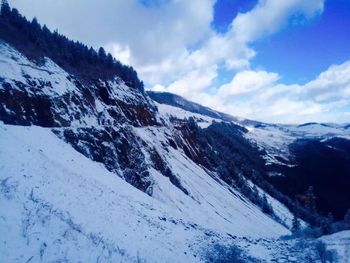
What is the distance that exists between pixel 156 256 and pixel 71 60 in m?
75.2

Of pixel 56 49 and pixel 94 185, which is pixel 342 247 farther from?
pixel 56 49

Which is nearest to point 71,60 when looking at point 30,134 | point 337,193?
point 30,134

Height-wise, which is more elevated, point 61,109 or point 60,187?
point 61,109

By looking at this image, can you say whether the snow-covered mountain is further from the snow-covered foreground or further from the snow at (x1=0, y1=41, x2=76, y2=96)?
the snow at (x1=0, y1=41, x2=76, y2=96)

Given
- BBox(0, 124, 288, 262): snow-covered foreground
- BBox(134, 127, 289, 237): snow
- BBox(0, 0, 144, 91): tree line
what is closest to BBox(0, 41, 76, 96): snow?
BBox(0, 0, 144, 91): tree line

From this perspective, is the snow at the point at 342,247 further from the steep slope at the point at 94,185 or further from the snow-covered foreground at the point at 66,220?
the snow-covered foreground at the point at 66,220

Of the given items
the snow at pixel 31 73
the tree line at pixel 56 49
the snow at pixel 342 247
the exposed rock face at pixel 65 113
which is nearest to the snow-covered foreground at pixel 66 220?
the exposed rock face at pixel 65 113

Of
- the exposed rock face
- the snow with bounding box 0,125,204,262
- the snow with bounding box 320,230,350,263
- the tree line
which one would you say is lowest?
the snow with bounding box 0,125,204,262

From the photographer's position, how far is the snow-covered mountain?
1358 cm

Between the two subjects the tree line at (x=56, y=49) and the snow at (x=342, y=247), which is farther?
the tree line at (x=56, y=49)

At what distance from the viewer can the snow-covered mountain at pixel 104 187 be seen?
44.5 ft

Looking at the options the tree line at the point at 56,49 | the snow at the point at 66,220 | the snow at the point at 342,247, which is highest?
the tree line at the point at 56,49

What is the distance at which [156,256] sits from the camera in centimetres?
1708

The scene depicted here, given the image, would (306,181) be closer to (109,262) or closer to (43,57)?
(43,57)
